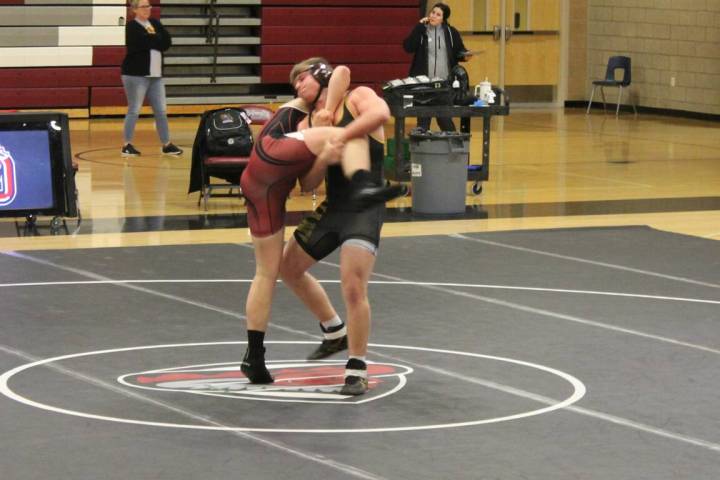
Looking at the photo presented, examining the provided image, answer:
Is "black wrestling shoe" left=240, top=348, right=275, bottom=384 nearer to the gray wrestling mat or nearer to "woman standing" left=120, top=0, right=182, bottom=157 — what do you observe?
the gray wrestling mat

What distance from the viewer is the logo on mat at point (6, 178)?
37.0ft

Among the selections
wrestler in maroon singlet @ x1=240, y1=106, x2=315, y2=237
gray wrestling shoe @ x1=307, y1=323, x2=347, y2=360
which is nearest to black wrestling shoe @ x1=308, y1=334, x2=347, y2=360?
gray wrestling shoe @ x1=307, y1=323, x2=347, y2=360

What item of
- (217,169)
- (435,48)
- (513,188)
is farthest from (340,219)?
(435,48)

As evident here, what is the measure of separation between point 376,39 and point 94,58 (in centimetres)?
424

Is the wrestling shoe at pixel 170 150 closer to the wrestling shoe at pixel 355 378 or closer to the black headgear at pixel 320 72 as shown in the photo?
the black headgear at pixel 320 72

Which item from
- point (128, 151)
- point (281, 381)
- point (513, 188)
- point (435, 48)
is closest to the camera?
point (281, 381)

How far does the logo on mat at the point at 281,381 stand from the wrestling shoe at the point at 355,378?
26 mm

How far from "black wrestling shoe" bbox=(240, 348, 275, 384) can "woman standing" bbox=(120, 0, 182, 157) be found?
9457mm

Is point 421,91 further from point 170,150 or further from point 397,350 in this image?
point 397,350

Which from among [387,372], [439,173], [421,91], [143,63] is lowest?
[387,372]

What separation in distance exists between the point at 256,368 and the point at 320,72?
130cm

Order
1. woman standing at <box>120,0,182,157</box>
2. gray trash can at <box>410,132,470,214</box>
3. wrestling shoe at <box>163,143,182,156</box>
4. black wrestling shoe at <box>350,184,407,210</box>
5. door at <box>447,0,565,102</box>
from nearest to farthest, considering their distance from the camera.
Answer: black wrestling shoe at <box>350,184,407,210</box>, gray trash can at <box>410,132,470,214</box>, woman standing at <box>120,0,182,157</box>, wrestling shoe at <box>163,143,182,156</box>, door at <box>447,0,565,102</box>

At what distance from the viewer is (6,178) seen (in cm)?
1134

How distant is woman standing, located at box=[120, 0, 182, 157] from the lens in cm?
1568
